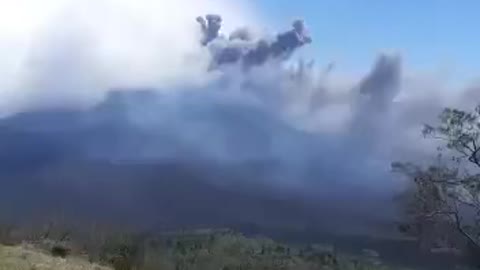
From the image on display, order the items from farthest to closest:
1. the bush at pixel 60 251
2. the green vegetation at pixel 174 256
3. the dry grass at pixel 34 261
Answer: the bush at pixel 60 251 < the green vegetation at pixel 174 256 < the dry grass at pixel 34 261

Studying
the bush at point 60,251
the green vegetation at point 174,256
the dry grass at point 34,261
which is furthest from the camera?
the bush at point 60,251

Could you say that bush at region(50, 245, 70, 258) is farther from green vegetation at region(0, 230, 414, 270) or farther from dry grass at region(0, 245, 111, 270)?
dry grass at region(0, 245, 111, 270)

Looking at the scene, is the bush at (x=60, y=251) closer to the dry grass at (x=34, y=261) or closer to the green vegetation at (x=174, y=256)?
the green vegetation at (x=174, y=256)

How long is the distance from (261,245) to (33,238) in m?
29.3

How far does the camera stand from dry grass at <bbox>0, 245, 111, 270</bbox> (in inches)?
1641

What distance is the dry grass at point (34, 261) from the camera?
41688mm

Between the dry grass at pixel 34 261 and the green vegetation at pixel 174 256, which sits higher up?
the green vegetation at pixel 174 256

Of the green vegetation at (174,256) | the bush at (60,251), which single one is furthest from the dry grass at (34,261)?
the bush at (60,251)

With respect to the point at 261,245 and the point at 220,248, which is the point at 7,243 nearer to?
the point at 220,248

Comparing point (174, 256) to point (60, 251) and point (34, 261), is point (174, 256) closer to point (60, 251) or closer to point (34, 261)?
point (60, 251)

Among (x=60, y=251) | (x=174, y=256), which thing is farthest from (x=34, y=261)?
(x=174, y=256)

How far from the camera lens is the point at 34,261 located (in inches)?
1752

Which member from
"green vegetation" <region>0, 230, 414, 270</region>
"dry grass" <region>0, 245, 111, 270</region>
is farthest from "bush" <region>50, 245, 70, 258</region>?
"dry grass" <region>0, 245, 111, 270</region>

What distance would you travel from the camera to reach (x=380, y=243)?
11719 centimetres
